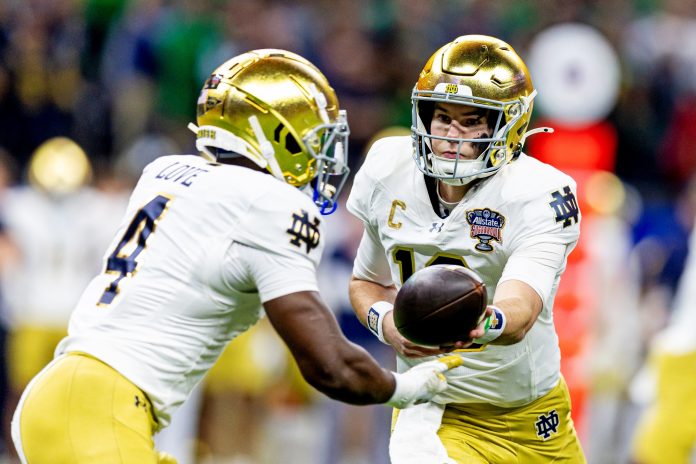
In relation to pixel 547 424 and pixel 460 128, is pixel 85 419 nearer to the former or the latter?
pixel 460 128

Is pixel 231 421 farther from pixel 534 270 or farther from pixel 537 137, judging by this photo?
pixel 534 270

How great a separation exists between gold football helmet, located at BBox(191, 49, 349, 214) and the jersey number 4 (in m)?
0.31

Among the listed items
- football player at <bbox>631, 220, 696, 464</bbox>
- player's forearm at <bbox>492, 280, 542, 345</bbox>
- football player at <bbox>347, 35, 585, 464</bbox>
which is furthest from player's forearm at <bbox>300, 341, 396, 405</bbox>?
football player at <bbox>631, 220, 696, 464</bbox>

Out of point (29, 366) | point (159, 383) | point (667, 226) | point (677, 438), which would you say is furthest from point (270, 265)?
A: point (667, 226)

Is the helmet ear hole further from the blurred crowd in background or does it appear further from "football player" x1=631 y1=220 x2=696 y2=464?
the blurred crowd in background

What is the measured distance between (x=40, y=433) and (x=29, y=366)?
217 inches

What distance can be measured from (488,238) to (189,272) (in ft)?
3.33

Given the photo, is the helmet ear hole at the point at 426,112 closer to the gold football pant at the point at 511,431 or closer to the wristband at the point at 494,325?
the wristband at the point at 494,325

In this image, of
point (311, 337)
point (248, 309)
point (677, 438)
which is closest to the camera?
point (311, 337)

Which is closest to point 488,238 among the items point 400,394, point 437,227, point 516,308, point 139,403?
point 437,227

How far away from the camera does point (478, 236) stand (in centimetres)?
423

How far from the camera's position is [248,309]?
13.1ft

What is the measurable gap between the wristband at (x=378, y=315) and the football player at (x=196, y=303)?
0.33 metres

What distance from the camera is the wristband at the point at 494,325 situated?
12.8 ft
